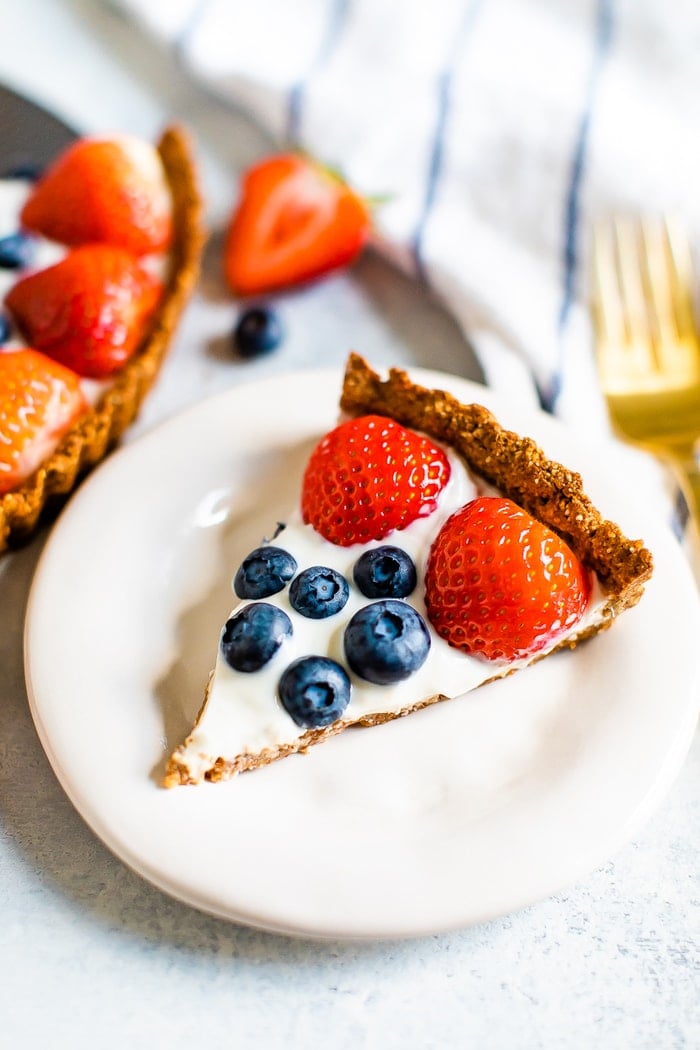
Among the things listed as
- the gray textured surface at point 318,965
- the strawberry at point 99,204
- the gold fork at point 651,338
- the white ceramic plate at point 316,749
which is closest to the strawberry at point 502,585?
the white ceramic plate at point 316,749

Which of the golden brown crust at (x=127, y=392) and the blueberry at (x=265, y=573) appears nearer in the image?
the blueberry at (x=265, y=573)

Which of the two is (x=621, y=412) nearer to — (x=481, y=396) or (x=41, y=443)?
(x=481, y=396)

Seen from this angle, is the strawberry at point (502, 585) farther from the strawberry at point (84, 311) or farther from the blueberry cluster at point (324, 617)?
the strawberry at point (84, 311)

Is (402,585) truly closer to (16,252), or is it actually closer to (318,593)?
(318,593)

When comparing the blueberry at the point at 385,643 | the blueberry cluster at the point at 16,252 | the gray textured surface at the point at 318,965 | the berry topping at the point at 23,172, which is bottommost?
the gray textured surface at the point at 318,965

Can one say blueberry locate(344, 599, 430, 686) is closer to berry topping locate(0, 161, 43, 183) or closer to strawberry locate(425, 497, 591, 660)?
strawberry locate(425, 497, 591, 660)

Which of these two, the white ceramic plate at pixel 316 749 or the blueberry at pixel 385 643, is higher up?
the blueberry at pixel 385 643

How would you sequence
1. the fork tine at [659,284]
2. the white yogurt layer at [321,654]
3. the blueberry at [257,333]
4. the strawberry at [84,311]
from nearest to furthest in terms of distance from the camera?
1. the white yogurt layer at [321,654]
2. the strawberry at [84,311]
3. the fork tine at [659,284]
4. the blueberry at [257,333]
